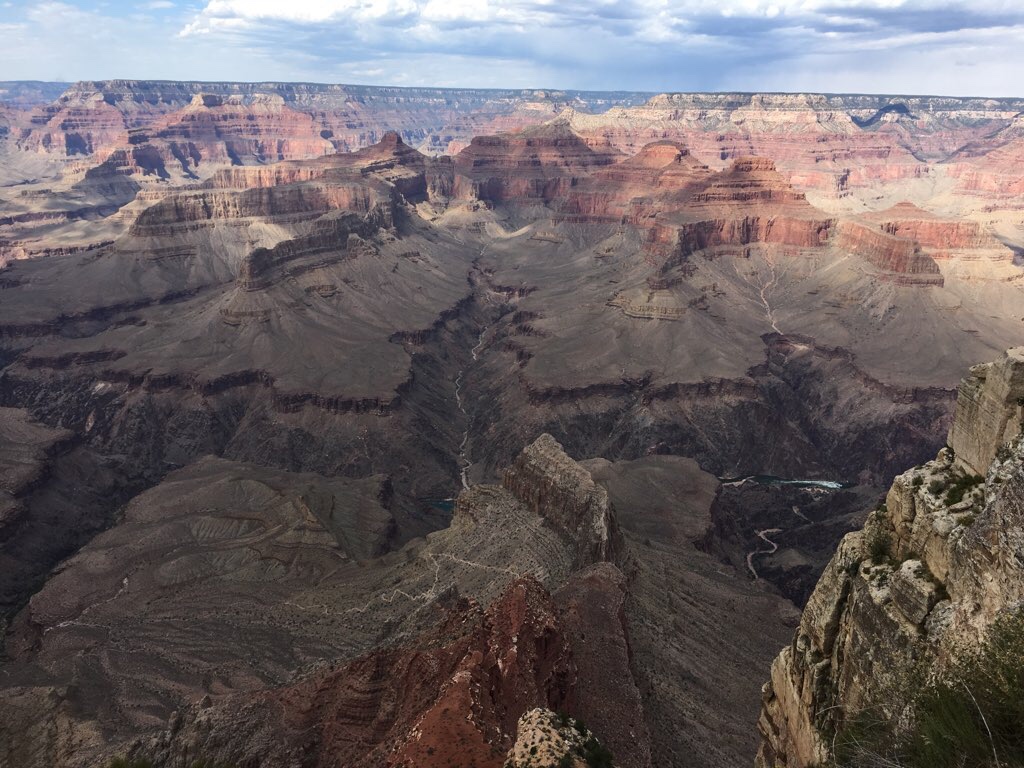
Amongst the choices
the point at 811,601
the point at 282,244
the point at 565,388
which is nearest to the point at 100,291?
the point at 282,244

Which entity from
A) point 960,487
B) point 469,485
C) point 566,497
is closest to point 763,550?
point 566,497

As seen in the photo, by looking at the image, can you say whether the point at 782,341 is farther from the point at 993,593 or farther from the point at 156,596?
the point at 993,593

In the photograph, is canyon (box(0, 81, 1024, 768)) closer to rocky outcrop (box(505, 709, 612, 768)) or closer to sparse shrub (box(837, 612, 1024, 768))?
rocky outcrop (box(505, 709, 612, 768))

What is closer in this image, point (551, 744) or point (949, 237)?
point (551, 744)

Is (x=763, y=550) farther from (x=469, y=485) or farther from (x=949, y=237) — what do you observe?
(x=949, y=237)

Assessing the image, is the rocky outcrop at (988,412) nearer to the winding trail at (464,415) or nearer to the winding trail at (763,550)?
the winding trail at (763,550)

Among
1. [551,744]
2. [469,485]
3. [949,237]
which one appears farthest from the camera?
[949,237]
